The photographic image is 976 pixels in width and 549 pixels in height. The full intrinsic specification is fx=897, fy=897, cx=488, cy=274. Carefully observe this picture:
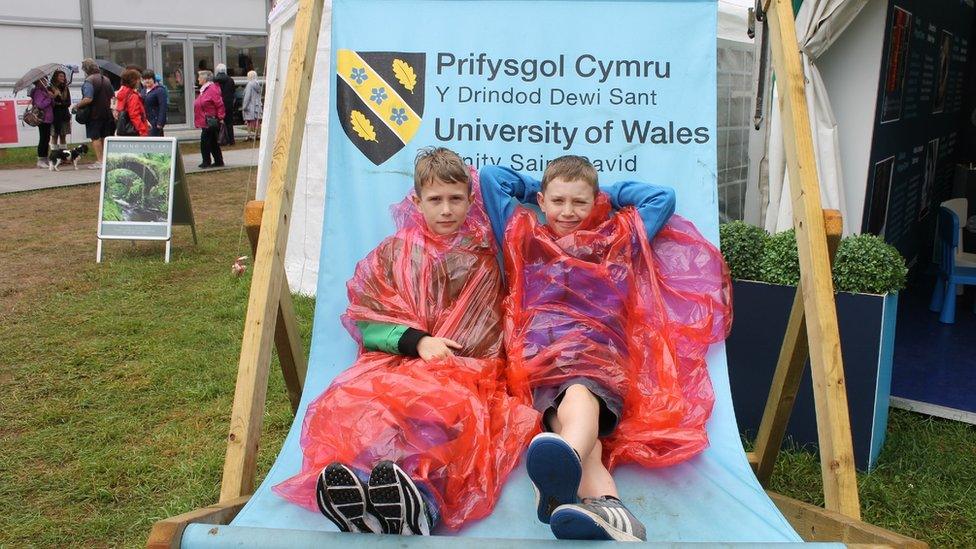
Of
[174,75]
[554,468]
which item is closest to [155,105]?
[174,75]

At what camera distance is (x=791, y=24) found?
264 cm

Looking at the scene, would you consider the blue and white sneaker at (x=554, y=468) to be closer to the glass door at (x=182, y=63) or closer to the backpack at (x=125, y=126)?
the backpack at (x=125, y=126)

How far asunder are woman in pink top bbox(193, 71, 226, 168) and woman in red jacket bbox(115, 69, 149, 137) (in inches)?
52.4

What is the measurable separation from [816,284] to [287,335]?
5.00 ft

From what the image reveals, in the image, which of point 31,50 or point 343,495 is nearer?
point 343,495

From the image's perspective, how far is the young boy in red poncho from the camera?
2391 millimetres

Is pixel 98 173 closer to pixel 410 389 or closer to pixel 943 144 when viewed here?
pixel 943 144

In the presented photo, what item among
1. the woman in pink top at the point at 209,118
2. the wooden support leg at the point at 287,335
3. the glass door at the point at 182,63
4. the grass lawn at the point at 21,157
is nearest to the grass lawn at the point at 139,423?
the wooden support leg at the point at 287,335

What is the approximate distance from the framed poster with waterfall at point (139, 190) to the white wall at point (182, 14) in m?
11.8

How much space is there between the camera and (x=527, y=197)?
2945 millimetres

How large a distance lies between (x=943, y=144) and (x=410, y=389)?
5594 millimetres

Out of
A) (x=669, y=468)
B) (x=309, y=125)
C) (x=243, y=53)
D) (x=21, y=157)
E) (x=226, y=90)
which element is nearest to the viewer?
(x=669, y=468)

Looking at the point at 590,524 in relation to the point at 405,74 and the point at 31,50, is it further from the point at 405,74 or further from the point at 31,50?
the point at 31,50

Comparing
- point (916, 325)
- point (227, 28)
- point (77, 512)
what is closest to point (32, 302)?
point (77, 512)
